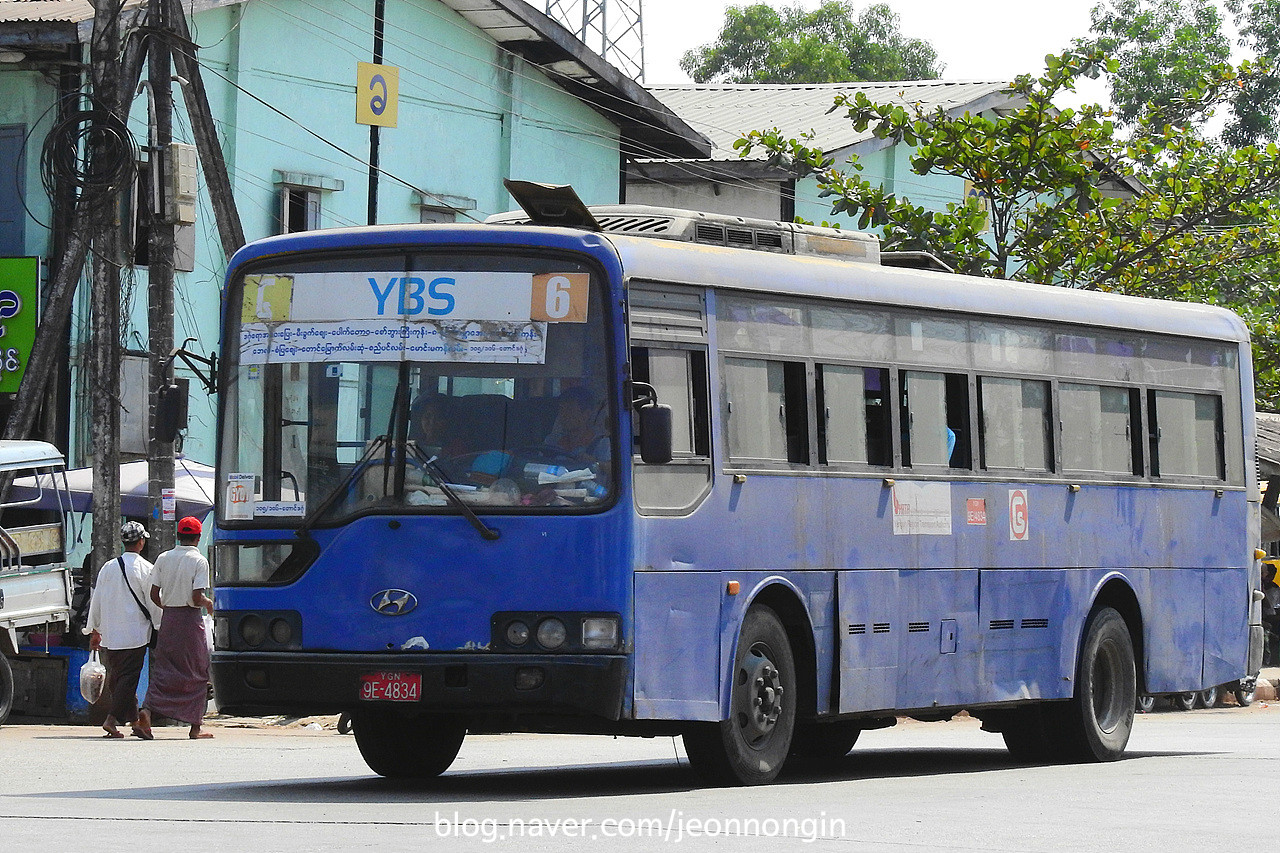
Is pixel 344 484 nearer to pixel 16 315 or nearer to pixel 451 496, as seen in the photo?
pixel 451 496

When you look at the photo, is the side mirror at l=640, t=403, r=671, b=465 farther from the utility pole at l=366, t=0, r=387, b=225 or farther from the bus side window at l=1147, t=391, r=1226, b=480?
the utility pole at l=366, t=0, r=387, b=225

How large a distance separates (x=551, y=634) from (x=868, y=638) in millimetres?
Result: 2535

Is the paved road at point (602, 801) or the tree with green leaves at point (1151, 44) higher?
the tree with green leaves at point (1151, 44)

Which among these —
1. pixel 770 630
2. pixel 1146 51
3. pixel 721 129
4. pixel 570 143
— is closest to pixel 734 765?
pixel 770 630

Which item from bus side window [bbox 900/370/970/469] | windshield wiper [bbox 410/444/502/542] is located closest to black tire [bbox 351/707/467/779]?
windshield wiper [bbox 410/444/502/542]

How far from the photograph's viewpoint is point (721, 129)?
40.2 meters

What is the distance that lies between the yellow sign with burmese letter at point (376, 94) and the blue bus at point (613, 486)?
15.8m

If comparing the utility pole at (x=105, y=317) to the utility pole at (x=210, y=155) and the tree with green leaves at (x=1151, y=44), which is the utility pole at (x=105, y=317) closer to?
the utility pole at (x=210, y=155)

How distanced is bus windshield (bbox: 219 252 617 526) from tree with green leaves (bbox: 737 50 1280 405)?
49.2 feet

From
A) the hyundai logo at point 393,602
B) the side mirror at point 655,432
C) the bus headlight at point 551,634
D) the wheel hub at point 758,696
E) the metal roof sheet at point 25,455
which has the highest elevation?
the metal roof sheet at point 25,455

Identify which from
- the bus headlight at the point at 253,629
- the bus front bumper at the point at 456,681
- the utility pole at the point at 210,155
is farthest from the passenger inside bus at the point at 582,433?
the utility pole at the point at 210,155

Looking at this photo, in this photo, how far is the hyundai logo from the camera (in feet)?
34.9

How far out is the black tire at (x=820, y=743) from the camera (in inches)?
567

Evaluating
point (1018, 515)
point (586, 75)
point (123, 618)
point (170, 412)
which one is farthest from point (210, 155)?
point (586, 75)
